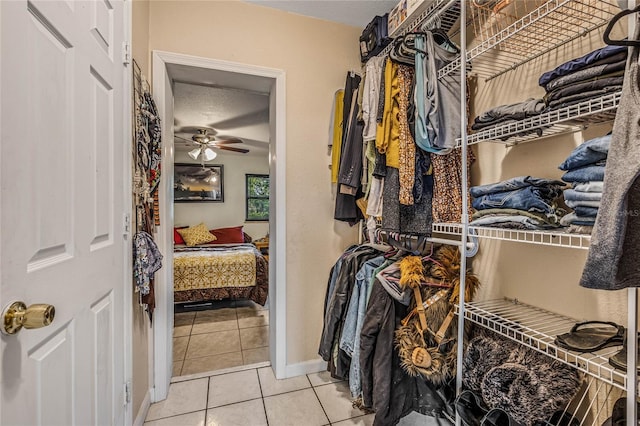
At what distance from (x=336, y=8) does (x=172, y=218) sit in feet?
6.13

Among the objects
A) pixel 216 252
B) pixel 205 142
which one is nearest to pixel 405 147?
pixel 216 252

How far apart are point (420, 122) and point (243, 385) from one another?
199 centimetres

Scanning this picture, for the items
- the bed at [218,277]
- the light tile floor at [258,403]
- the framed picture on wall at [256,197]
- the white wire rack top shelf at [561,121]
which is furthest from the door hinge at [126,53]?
the framed picture on wall at [256,197]

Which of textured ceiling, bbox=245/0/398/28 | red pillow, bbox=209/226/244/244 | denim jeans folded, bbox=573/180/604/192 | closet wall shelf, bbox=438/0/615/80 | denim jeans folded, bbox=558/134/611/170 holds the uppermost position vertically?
textured ceiling, bbox=245/0/398/28

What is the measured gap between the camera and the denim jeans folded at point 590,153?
0.80m

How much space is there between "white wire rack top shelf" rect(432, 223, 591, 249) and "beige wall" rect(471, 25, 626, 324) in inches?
4.1

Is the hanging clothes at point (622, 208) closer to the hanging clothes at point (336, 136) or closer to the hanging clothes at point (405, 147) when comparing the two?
the hanging clothes at point (405, 147)

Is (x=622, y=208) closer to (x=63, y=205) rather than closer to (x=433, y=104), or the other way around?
(x=433, y=104)

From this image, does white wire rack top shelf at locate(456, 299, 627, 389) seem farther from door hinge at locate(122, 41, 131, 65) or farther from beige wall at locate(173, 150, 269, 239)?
beige wall at locate(173, 150, 269, 239)

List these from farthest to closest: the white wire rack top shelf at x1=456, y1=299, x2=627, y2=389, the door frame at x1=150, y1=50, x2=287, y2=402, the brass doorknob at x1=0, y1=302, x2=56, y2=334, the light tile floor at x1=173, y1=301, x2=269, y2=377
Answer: the light tile floor at x1=173, y1=301, x2=269, y2=377 < the door frame at x1=150, y1=50, x2=287, y2=402 < the white wire rack top shelf at x1=456, y1=299, x2=627, y2=389 < the brass doorknob at x1=0, y1=302, x2=56, y2=334

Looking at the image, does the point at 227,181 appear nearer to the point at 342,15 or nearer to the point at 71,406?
the point at 342,15

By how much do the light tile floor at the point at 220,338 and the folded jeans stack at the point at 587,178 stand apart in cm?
226

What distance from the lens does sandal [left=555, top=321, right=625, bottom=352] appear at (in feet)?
2.99

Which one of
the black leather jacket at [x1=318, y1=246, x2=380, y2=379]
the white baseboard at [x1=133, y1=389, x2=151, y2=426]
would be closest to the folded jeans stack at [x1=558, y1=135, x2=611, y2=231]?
the black leather jacket at [x1=318, y1=246, x2=380, y2=379]
